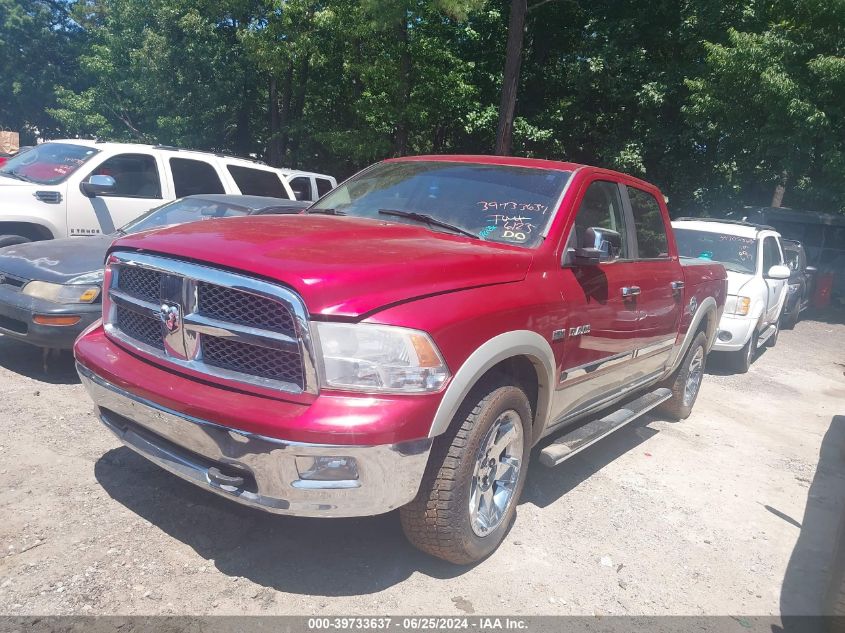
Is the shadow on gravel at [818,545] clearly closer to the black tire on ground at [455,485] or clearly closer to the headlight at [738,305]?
the black tire on ground at [455,485]

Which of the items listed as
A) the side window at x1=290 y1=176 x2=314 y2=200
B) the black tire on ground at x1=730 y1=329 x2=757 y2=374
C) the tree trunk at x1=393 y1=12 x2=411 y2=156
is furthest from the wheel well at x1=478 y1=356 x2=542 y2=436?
the tree trunk at x1=393 y1=12 x2=411 y2=156

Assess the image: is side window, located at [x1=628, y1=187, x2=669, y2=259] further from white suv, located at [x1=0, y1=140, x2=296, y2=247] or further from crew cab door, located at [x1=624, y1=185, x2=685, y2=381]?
white suv, located at [x1=0, y1=140, x2=296, y2=247]

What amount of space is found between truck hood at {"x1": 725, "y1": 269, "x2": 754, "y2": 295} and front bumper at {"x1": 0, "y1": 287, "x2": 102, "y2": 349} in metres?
7.29

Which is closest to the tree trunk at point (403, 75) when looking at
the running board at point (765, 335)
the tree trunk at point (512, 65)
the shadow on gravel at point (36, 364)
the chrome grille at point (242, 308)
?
the tree trunk at point (512, 65)

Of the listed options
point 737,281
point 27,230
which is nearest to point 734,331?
point 737,281

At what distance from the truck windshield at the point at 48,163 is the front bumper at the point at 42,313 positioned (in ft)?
9.24

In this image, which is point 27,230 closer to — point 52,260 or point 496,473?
point 52,260

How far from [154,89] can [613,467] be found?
A: 22.9 m

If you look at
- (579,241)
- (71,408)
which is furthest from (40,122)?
(579,241)

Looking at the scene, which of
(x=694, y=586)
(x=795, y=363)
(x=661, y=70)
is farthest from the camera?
(x=661, y=70)

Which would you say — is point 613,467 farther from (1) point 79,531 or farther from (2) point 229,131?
(2) point 229,131

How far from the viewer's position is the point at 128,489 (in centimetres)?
357

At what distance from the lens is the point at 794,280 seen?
12156 mm

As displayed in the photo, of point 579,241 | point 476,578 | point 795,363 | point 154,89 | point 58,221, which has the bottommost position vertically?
point 795,363
